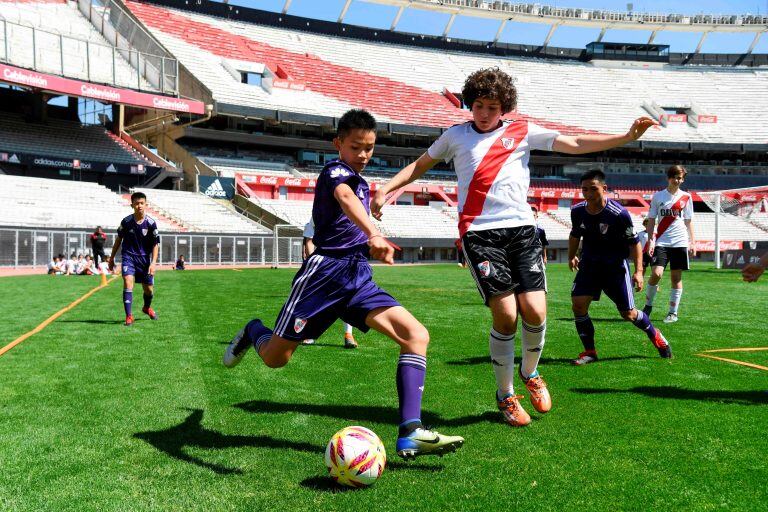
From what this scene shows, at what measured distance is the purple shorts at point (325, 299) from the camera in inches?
156

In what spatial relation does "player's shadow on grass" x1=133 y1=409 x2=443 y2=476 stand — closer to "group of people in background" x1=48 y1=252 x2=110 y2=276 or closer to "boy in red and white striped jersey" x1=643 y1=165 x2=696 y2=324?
"boy in red and white striped jersey" x1=643 y1=165 x2=696 y2=324

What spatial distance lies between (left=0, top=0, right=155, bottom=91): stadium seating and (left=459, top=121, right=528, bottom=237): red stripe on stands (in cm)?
3842

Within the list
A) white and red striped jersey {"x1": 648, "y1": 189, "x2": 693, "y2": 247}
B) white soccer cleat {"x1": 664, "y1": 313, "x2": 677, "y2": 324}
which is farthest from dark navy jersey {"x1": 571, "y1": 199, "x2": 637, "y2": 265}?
white soccer cleat {"x1": 664, "y1": 313, "x2": 677, "y2": 324}

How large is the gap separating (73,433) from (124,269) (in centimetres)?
626

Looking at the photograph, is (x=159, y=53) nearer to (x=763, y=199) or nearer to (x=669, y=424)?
(x=763, y=199)

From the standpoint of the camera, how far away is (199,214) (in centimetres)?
3797

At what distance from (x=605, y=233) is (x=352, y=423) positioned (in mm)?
3838

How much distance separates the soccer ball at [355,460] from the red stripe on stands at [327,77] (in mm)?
48809

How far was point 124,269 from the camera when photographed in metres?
10.0

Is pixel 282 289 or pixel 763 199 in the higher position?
pixel 763 199

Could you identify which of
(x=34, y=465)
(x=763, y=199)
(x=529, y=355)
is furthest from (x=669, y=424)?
(x=763, y=199)

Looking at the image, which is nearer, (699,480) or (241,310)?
(699,480)

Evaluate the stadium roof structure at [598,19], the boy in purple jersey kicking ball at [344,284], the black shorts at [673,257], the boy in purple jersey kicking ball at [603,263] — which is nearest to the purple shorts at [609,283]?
the boy in purple jersey kicking ball at [603,263]

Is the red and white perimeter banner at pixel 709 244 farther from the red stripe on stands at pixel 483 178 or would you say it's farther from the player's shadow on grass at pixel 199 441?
the player's shadow on grass at pixel 199 441
